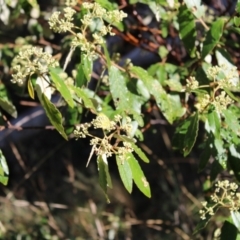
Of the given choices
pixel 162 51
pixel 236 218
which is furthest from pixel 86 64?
pixel 162 51

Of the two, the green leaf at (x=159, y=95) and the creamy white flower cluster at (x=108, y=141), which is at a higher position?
the creamy white flower cluster at (x=108, y=141)

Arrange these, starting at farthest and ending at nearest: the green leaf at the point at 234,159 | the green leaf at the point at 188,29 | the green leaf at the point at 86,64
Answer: the green leaf at the point at 188,29
the green leaf at the point at 234,159
the green leaf at the point at 86,64

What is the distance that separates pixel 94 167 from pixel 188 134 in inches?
106

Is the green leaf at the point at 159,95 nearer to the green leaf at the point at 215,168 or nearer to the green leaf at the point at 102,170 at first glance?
the green leaf at the point at 215,168

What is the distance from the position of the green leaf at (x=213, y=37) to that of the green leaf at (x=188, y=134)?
0.76ft

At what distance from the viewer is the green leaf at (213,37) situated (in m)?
1.71

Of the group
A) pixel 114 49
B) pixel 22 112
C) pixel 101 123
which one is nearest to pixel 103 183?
pixel 101 123

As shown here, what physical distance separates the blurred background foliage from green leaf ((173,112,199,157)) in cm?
31

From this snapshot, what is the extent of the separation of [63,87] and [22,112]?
2.57 m

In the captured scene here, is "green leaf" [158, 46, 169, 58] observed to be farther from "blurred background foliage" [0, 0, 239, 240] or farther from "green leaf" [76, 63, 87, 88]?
"green leaf" [76, 63, 87, 88]

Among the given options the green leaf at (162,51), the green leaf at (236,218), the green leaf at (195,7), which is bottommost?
the green leaf at (236,218)

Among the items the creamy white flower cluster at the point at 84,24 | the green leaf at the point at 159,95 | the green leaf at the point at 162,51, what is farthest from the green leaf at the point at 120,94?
the green leaf at the point at 162,51

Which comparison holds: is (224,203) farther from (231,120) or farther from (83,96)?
(83,96)

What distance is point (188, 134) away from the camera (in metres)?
1.52
